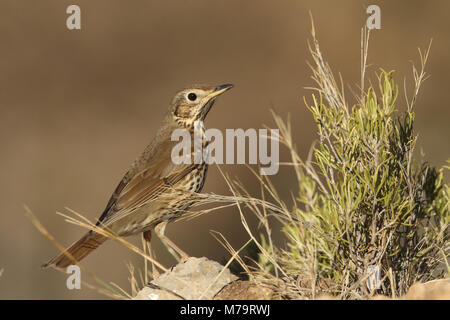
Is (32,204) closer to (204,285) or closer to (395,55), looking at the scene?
(395,55)

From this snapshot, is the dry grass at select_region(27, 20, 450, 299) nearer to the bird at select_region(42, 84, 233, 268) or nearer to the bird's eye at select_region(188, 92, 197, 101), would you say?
the bird at select_region(42, 84, 233, 268)

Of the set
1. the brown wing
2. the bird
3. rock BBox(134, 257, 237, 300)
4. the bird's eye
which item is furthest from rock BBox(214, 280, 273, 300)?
the bird's eye

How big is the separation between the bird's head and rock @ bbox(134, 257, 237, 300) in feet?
4.14

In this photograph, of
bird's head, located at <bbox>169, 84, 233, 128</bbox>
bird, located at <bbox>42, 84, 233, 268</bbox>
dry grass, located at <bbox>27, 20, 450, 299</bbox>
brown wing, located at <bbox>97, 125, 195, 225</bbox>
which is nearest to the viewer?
dry grass, located at <bbox>27, 20, 450, 299</bbox>

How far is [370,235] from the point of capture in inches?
72.8

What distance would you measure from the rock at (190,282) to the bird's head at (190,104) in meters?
1.26

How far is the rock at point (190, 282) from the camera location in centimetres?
181

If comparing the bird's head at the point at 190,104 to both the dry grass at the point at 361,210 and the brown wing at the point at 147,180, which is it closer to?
the brown wing at the point at 147,180

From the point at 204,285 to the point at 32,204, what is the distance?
441 cm

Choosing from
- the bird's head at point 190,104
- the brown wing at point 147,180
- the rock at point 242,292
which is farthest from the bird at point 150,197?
the rock at point 242,292

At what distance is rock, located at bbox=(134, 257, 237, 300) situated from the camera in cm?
181

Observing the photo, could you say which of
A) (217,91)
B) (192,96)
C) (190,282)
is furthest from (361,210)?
(192,96)
